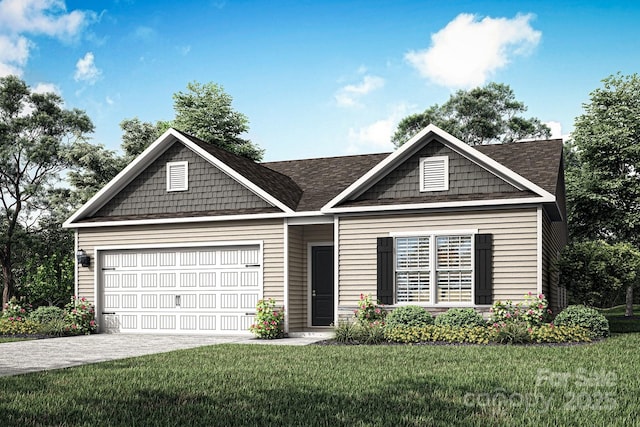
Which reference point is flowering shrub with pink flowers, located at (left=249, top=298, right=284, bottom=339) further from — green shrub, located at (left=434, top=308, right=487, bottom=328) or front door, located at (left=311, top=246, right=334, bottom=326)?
green shrub, located at (left=434, top=308, right=487, bottom=328)

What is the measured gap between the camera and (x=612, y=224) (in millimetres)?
29203

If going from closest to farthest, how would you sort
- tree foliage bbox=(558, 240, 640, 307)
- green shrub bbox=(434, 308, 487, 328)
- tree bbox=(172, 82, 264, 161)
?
green shrub bbox=(434, 308, 487, 328) < tree foliage bbox=(558, 240, 640, 307) < tree bbox=(172, 82, 264, 161)

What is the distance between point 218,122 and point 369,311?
21.3 m

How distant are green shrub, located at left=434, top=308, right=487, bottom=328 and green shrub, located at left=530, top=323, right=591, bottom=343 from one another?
4.35ft

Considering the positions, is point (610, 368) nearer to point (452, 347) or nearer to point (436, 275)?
point (452, 347)

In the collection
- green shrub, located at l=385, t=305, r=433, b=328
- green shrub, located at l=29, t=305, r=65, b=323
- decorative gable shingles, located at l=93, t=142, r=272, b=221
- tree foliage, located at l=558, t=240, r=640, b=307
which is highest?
decorative gable shingles, located at l=93, t=142, r=272, b=221

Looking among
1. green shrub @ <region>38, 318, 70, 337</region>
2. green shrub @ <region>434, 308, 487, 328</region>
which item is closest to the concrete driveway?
green shrub @ <region>38, 318, 70, 337</region>

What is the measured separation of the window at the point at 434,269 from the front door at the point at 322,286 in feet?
8.78

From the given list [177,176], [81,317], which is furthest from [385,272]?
[81,317]

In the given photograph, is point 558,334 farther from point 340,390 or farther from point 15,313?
point 15,313

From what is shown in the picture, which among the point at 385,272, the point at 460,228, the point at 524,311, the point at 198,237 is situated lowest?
the point at 524,311

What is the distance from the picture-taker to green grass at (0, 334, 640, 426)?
24.2 feet

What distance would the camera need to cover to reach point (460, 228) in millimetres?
17047

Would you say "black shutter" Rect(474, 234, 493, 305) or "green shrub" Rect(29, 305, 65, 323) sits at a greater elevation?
"black shutter" Rect(474, 234, 493, 305)
